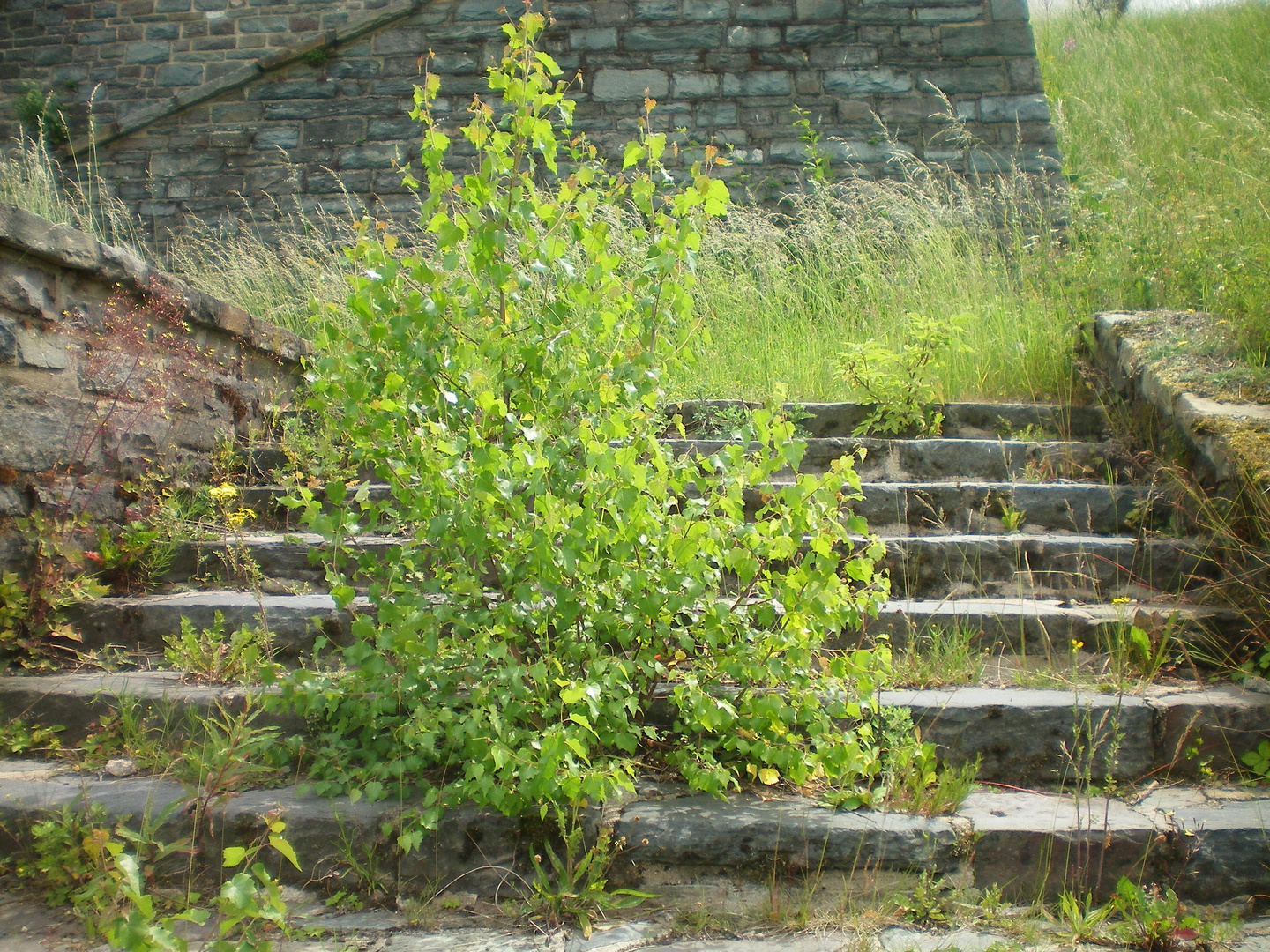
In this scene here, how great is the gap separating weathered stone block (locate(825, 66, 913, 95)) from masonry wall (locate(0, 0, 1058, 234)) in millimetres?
12

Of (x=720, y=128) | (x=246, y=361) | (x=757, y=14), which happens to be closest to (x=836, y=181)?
(x=720, y=128)

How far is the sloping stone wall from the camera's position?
2.67 meters

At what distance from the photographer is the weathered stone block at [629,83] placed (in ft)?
23.6

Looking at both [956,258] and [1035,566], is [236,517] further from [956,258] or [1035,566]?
[956,258]

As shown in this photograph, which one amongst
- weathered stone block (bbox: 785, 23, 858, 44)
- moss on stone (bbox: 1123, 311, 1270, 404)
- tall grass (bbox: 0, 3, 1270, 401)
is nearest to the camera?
moss on stone (bbox: 1123, 311, 1270, 404)

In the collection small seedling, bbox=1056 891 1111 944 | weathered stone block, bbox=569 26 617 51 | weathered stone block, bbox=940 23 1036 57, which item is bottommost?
small seedling, bbox=1056 891 1111 944

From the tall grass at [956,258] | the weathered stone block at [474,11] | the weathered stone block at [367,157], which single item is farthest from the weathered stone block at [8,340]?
the weathered stone block at [474,11]

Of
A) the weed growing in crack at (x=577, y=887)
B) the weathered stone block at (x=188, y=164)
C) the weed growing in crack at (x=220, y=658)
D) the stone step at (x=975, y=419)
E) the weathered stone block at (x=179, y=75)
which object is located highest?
the weathered stone block at (x=179, y=75)

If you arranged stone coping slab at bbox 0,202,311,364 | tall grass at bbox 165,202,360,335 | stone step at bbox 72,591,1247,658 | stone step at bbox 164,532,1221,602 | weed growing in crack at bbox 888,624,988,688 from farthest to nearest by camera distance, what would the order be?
1. tall grass at bbox 165,202,360,335
2. stone step at bbox 164,532,1221,602
3. stone coping slab at bbox 0,202,311,364
4. stone step at bbox 72,591,1247,658
5. weed growing in crack at bbox 888,624,988,688

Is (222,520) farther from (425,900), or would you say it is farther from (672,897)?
(672,897)

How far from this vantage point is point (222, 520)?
3326mm

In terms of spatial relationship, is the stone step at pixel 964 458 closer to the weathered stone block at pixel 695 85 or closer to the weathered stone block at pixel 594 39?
the weathered stone block at pixel 695 85

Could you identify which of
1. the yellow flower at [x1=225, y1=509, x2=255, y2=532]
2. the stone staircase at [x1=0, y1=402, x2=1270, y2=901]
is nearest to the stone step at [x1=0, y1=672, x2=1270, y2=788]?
the stone staircase at [x1=0, y1=402, x2=1270, y2=901]

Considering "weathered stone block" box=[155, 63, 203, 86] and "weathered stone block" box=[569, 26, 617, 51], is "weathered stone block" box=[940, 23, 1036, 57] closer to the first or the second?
"weathered stone block" box=[569, 26, 617, 51]
